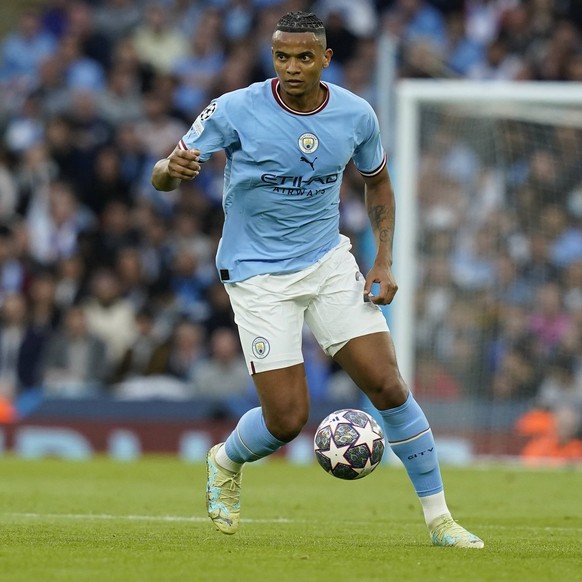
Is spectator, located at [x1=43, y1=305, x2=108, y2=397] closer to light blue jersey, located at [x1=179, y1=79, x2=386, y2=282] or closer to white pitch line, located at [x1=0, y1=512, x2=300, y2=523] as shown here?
white pitch line, located at [x1=0, y1=512, x2=300, y2=523]

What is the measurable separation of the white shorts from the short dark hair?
45.4 inches

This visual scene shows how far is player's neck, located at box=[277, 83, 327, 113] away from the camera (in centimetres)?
Answer: 717

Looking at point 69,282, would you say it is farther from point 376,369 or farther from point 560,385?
point 376,369

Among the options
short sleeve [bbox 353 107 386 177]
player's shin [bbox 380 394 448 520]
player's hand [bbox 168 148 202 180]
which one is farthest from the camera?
short sleeve [bbox 353 107 386 177]

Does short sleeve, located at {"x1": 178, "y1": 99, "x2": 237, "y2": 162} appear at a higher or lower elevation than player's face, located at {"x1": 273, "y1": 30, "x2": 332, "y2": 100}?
lower

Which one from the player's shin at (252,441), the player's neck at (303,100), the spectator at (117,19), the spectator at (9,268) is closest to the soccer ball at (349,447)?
the player's shin at (252,441)

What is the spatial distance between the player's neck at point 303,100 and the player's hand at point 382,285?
892mm

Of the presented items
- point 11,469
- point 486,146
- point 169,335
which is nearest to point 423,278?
point 486,146

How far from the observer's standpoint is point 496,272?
1577 centimetres

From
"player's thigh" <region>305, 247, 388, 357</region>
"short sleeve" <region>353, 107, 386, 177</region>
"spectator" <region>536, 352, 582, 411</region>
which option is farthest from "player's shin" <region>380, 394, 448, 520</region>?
"spectator" <region>536, 352, 582, 411</region>

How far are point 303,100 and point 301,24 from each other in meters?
0.39

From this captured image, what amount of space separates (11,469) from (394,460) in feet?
13.9

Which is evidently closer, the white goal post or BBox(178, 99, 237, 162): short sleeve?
BBox(178, 99, 237, 162): short sleeve

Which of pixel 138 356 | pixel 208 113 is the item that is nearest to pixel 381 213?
pixel 208 113
